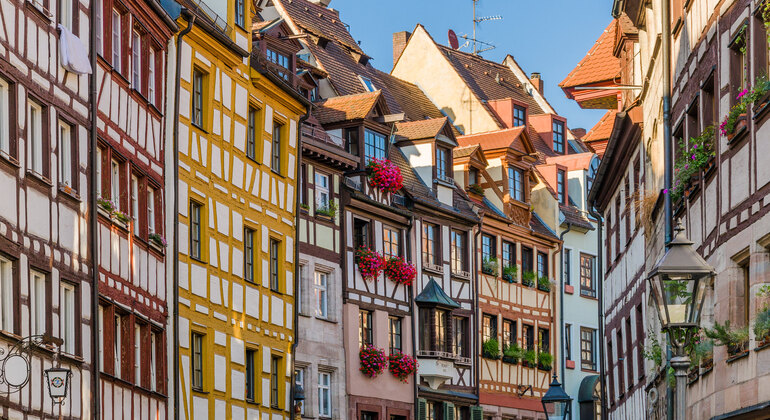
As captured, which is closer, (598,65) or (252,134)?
(252,134)

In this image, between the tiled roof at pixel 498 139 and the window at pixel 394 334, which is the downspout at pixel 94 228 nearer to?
the window at pixel 394 334

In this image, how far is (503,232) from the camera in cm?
4838

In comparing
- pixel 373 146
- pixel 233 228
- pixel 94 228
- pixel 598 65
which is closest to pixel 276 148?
pixel 233 228

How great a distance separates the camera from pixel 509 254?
49031 mm

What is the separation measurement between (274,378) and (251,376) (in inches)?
50.8

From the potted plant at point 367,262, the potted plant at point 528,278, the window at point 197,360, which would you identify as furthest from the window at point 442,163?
the window at point 197,360

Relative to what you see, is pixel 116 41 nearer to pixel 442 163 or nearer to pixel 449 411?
pixel 449 411

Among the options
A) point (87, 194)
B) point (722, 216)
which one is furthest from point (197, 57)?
point (722, 216)

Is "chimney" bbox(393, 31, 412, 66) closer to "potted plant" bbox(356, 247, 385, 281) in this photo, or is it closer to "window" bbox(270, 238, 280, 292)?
"potted plant" bbox(356, 247, 385, 281)

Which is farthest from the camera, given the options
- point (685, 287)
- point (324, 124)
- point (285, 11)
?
point (285, 11)

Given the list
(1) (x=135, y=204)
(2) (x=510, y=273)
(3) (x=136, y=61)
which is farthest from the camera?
(2) (x=510, y=273)

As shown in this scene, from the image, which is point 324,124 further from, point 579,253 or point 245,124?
point 579,253

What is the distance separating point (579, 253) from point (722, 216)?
3353 centimetres

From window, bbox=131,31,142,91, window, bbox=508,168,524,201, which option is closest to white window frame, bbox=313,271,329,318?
window, bbox=131,31,142,91
